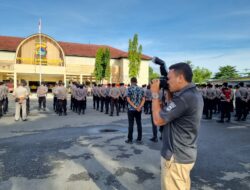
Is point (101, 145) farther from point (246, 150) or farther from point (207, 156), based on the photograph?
point (246, 150)

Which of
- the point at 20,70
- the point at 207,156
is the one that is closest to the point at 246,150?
the point at 207,156

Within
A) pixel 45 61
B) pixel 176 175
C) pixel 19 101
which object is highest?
pixel 45 61

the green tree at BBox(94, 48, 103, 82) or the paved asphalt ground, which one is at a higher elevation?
the green tree at BBox(94, 48, 103, 82)

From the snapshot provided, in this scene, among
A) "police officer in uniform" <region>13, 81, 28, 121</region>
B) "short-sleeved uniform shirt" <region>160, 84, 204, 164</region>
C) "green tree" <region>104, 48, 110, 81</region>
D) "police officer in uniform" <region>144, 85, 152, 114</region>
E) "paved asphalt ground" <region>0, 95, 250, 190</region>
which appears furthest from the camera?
"green tree" <region>104, 48, 110, 81</region>

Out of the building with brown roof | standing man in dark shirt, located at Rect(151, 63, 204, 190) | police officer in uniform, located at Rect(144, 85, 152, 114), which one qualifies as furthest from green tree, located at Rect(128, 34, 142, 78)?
standing man in dark shirt, located at Rect(151, 63, 204, 190)

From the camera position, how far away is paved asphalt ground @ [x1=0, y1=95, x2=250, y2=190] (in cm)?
398

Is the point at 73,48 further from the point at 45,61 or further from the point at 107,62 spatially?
the point at 107,62

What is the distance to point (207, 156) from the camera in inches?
219

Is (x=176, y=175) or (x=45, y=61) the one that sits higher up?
(x=45, y=61)

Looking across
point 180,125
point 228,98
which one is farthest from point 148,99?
point 180,125

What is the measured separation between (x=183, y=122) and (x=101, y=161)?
3.16 meters

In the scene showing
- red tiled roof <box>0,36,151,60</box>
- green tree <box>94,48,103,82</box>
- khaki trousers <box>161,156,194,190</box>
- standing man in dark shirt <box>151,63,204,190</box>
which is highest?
red tiled roof <box>0,36,151,60</box>

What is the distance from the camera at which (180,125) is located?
2354mm

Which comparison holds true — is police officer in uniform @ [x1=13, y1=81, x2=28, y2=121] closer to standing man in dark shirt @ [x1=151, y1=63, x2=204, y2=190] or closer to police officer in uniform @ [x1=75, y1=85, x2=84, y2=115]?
police officer in uniform @ [x1=75, y1=85, x2=84, y2=115]
